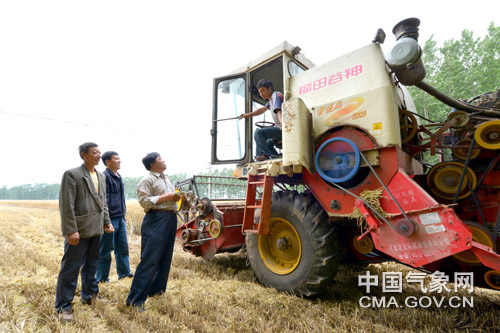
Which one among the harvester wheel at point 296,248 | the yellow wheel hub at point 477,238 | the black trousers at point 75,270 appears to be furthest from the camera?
the harvester wheel at point 296,248

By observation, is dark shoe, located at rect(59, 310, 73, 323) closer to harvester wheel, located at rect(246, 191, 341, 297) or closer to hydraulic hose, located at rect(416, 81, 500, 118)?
harvester wheel, located at rect(246, 191, 341, 297)

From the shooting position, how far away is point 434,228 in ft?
7.56

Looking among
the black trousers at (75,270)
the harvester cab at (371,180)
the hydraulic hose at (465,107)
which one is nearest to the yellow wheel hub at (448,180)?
the harvester cab at (371,180)

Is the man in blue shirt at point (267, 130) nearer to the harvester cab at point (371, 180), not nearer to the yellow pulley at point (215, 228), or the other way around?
the harvester cab at point (371, 180)

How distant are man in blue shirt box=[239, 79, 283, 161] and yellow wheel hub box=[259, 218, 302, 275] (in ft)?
3.07

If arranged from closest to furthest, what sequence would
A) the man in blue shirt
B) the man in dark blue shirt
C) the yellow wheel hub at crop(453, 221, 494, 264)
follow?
the yellow wheel hub at crop(453, 221, 494, 264)
the man in blue shirt
the man in dark blue shirt

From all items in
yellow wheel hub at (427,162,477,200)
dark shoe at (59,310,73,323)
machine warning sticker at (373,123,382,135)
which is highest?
machine warning sticker at (373,123,382,135)

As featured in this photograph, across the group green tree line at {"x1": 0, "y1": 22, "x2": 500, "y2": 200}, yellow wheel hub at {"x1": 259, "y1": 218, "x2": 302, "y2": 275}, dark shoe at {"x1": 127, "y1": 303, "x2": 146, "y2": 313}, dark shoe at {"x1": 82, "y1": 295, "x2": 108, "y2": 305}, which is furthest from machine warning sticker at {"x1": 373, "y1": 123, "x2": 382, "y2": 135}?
green tree line at {"x1": 0, "y1": 22, "x2": 500, "y2": 200}

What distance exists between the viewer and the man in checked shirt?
112 inches

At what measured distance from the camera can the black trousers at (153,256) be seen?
2.84 meters

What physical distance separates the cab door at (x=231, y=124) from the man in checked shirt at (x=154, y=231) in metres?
1.27

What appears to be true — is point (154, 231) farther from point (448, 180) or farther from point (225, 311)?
point (448, 180)

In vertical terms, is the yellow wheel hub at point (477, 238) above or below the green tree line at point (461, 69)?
below

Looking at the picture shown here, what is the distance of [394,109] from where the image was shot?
9.19ft
